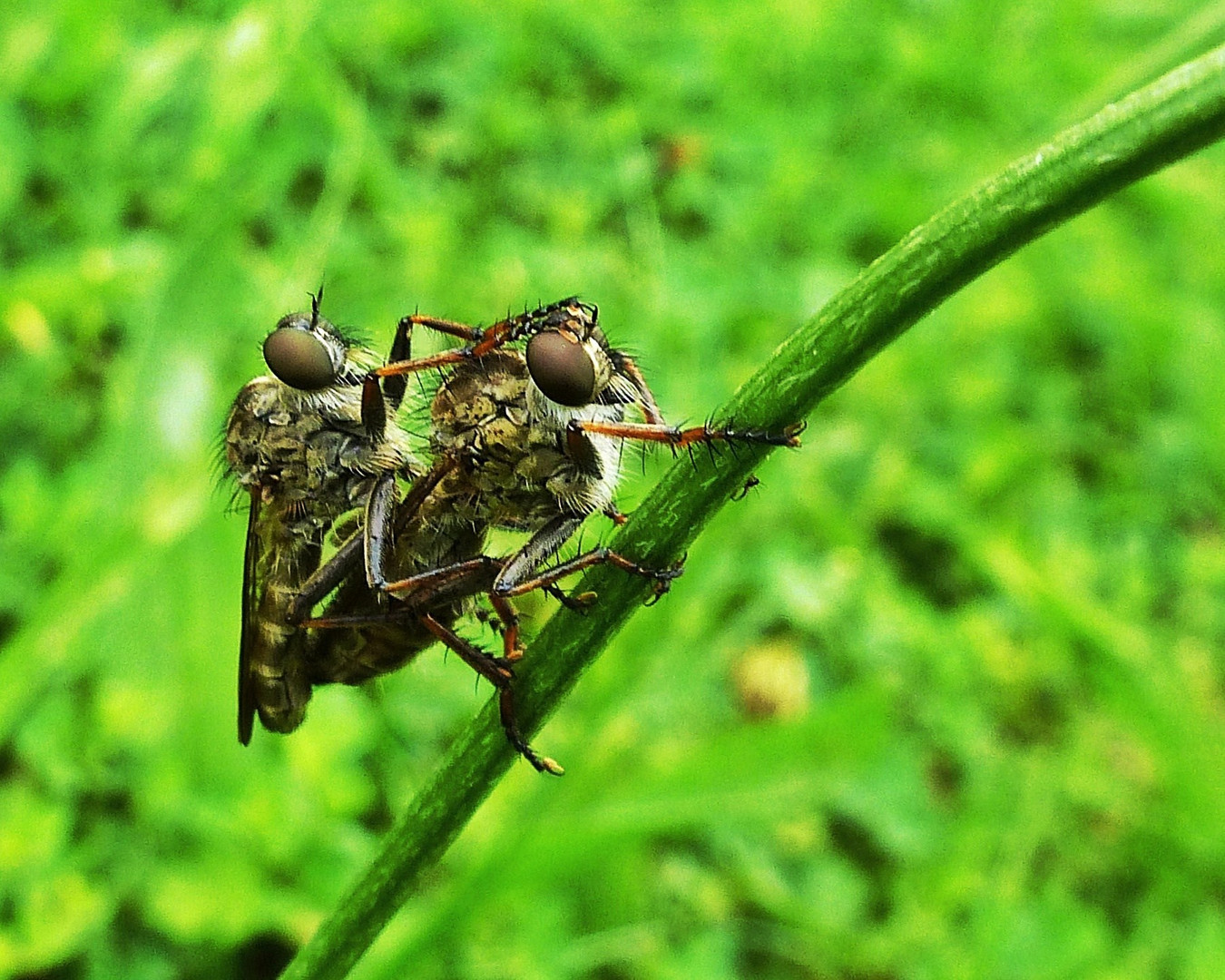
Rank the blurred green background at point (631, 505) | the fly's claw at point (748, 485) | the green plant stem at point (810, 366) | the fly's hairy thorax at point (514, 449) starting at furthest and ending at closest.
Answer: the blurred green background at point (631, 505) < the fly's hairy thorax at point (514, 449) < the fly's claw at point (748, 485) < the green plant stem at point (810, 366)

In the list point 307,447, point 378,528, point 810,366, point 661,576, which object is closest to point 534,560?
point 378,528

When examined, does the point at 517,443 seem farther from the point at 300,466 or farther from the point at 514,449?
the point at 300,466

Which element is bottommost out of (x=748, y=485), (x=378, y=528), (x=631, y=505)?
(x=378, y=528)

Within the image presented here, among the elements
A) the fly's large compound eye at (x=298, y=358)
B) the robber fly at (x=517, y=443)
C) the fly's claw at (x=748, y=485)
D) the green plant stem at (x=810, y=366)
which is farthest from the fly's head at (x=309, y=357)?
the green plant stem at (x=810, y=366)

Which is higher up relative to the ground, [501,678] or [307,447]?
[307,447]

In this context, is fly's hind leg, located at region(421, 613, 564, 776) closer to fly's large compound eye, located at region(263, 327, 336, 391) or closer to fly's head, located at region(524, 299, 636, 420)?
fly's head, located at region(524, 299, 636, 420)

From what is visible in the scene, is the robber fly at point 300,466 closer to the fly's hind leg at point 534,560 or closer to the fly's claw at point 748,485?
the fly's hind leg at point 534,560

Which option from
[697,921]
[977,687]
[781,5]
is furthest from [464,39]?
[697,921]
